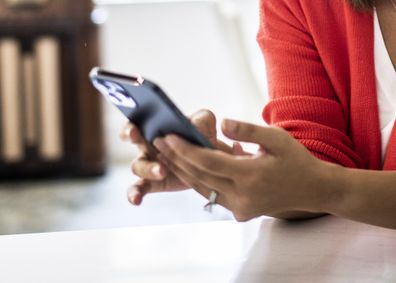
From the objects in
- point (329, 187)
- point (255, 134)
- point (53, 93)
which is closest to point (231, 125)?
point (255, 134)

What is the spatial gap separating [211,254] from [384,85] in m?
0.31

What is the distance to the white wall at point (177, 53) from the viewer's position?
2895 millimetres

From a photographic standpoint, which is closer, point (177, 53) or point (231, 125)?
point (231, 125)

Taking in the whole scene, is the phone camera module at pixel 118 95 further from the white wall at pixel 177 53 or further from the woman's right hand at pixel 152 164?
the white wall at pixel 177 53

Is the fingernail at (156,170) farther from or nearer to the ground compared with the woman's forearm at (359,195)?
farther from the ground

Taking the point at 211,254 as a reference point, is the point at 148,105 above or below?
above

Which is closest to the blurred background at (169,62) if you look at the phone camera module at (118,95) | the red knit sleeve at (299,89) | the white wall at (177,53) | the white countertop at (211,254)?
the white wall at (177,53)

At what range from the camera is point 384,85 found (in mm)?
771

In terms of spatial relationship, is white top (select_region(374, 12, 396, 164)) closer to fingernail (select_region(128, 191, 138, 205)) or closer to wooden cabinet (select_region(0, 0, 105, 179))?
fingernail (select_region(128, 191, 138, 205))

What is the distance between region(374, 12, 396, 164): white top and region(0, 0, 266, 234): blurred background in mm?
1607

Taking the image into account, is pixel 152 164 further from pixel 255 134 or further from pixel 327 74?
pixel 327 74

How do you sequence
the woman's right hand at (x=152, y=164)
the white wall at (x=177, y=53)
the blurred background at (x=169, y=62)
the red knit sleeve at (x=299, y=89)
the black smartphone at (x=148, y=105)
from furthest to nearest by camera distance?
1. the white wall at (x=177, y=53)
2. the blurred background at (x=169, y=62)
3. the red knit sleeve at (x=299, y=89)
4. the woman's right hand at (x=152, y=164)
5. the black smartphone at (x=148, y=105)

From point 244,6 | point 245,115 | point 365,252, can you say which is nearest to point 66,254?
point 365,252

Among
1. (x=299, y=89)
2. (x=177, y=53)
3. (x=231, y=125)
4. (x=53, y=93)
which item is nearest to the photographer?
(x=231, y=125)
